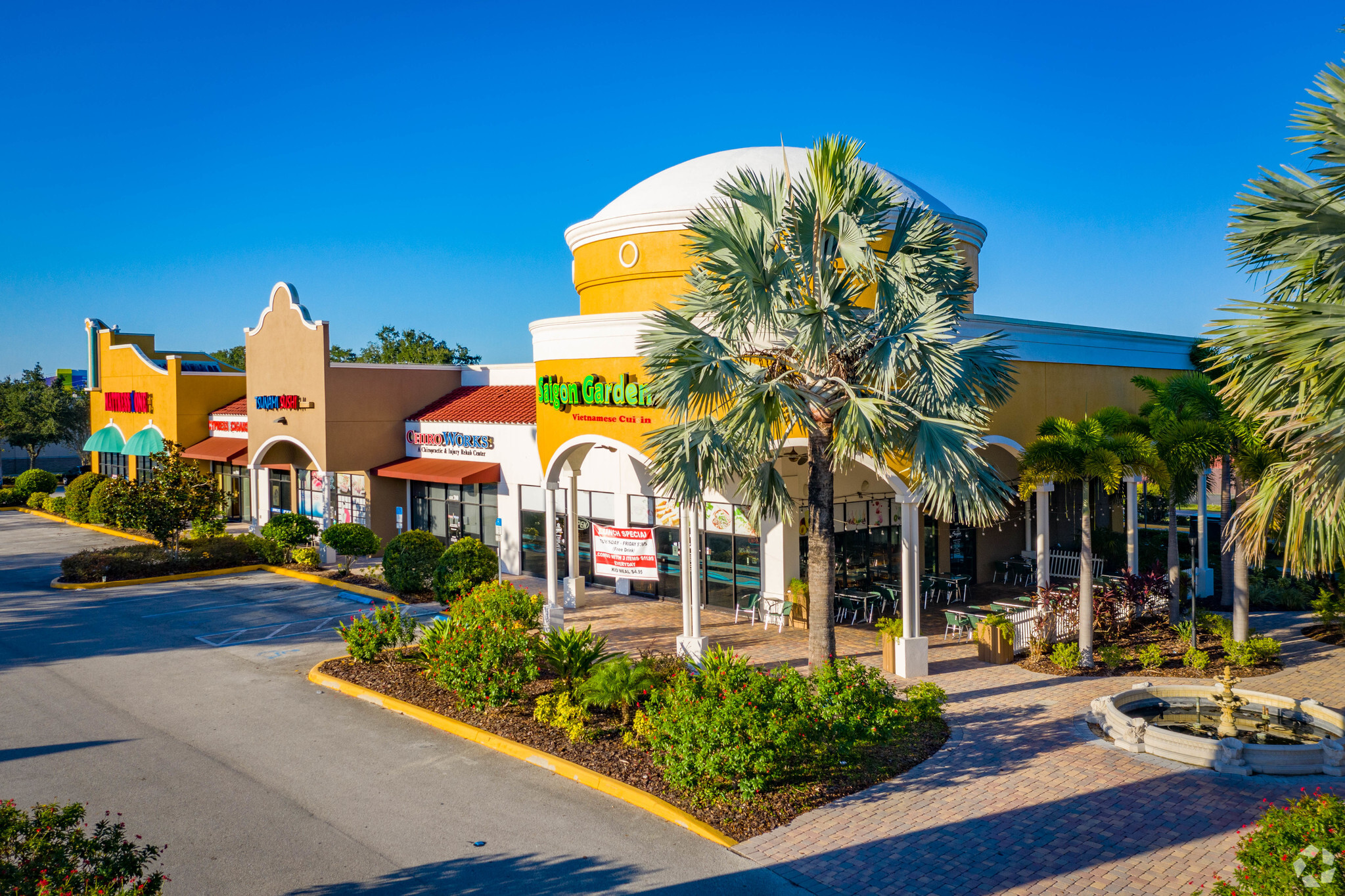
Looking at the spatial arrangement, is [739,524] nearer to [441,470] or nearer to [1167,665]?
[1167,665]

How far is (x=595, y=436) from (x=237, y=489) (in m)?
25.5

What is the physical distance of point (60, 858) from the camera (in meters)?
6.42

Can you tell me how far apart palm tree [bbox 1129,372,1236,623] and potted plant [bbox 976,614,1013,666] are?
10.3ft

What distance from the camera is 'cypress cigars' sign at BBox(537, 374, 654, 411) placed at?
54.1 feet

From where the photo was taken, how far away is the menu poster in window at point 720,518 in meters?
20.2

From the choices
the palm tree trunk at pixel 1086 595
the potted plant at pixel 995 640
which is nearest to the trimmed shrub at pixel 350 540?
the potted plant at pixel 995 640

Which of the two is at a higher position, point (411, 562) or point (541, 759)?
point (411, 562)

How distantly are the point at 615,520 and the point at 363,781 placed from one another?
39.8 ft

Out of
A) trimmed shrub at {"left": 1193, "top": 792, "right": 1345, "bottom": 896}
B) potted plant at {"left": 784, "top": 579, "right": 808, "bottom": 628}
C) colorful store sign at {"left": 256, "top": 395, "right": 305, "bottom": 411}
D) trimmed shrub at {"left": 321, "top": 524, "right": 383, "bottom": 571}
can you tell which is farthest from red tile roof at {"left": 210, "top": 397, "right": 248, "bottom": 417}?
trimmed shrub at {"left": 1193, "top": 792, "right": 1345, "bottom": 896}

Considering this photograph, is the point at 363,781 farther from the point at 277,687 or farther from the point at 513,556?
the point at 513,556

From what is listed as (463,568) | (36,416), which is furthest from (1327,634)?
(36,416)

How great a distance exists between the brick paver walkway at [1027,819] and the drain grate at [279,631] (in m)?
11.5

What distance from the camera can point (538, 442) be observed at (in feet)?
62.4

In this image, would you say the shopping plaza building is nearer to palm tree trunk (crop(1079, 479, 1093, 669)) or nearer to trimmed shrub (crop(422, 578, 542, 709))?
palm tree trunk (crop(1079, 479, 1093, 669))
